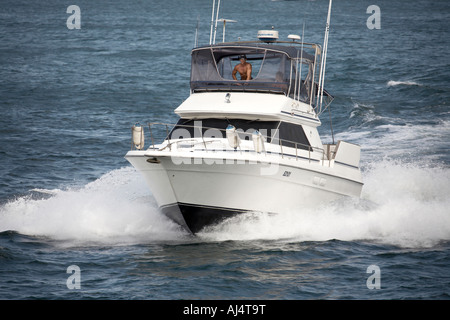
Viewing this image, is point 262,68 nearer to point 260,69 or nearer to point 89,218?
point 260,69

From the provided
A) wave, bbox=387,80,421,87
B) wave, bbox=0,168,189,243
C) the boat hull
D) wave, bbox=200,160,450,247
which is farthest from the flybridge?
wave, bbox=387,80,421,87

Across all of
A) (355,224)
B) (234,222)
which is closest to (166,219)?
(234,222)

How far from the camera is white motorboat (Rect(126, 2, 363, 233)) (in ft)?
43.6

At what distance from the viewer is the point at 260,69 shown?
50.6ft

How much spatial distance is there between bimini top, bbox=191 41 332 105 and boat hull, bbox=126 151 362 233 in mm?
2212

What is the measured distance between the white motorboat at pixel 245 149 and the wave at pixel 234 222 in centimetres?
30

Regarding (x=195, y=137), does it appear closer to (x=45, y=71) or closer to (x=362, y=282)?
(x=362, y=282)

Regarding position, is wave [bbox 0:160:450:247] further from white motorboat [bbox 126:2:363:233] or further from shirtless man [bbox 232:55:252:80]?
shirtless man [bbox 232:55:252:80]

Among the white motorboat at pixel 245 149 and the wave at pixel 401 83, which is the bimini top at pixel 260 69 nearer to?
the white motorboat at pixel 245 149

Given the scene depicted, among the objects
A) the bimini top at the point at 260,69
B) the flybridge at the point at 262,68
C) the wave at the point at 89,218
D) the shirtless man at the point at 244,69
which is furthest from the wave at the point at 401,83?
the wave at the point at 89,218

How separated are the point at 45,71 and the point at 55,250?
25775 millimetres

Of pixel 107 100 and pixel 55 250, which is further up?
pixel 107 100

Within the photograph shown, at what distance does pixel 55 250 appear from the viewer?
44.0 feet
